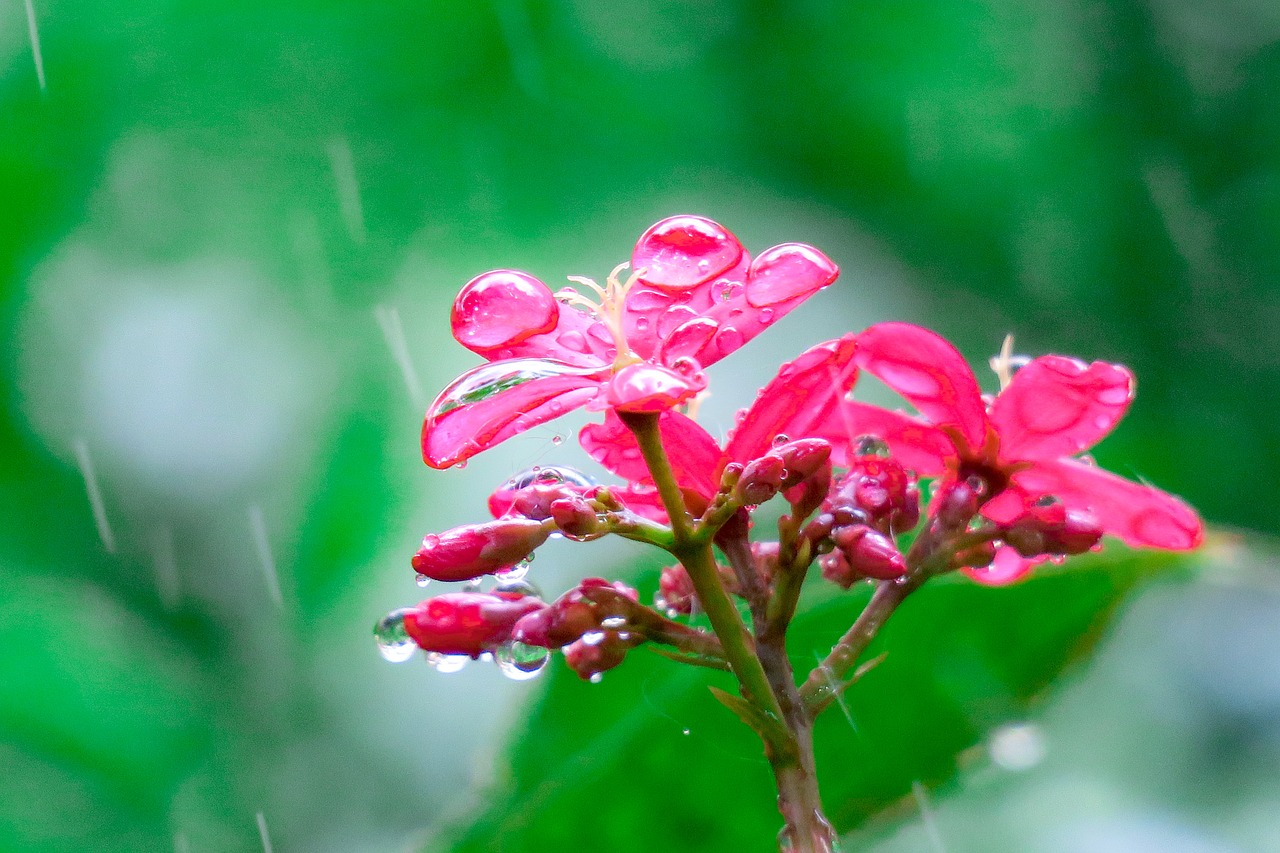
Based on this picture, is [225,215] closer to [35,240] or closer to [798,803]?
[35,240]

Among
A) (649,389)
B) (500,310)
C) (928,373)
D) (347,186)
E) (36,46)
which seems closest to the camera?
(649,389)

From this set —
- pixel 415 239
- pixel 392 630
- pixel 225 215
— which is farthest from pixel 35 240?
pixel 392 630

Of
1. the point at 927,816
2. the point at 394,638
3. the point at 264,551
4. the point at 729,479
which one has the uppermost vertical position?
the point at 729,479

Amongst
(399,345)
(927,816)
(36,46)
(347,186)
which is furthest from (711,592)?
(36,46)

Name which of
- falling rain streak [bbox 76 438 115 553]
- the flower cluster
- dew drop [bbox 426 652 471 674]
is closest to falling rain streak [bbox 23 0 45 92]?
falling rain streak [bbox 76 438 115 553]

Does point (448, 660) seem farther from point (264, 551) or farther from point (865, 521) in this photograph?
point (264, 551)

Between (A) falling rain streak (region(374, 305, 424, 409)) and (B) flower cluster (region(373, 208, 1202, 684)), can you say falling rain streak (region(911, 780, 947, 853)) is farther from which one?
(A) falling rain streak (region(374, 305, 424, 409))

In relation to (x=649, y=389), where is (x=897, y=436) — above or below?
below
